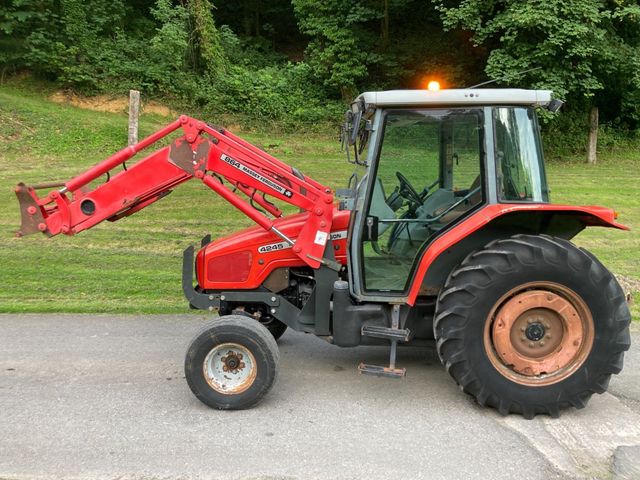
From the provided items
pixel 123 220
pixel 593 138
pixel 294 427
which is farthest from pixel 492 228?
pixel 593 138

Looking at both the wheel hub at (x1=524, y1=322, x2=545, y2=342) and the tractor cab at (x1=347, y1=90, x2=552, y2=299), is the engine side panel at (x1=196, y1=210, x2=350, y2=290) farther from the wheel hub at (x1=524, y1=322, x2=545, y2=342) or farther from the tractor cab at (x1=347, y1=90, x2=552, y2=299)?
the wheel hub at (x1=524, y1=322, x2=545, y2=342)

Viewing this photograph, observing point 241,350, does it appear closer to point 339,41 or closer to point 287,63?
point 339,41

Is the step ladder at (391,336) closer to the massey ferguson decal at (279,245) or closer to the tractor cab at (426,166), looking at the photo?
the tractor cab at (426,166)

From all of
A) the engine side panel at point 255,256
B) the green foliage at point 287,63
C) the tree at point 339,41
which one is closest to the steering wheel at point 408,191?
the engine side panel at point 255,256

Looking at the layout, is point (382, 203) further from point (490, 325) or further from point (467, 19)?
point (467, 19)

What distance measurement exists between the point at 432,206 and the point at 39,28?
59.9 feet

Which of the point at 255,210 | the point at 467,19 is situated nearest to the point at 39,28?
the point at 467,19

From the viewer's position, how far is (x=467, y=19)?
15.2 m

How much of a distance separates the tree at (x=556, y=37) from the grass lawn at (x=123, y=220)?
2462 mm

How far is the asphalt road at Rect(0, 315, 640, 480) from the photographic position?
3246 millimetres

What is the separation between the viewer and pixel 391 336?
Result: 4035 millimetres

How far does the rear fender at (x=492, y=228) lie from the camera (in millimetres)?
3832

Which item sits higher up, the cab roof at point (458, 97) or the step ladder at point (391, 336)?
the cab roof at point (458, 97)

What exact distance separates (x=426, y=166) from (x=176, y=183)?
1.86 metres
